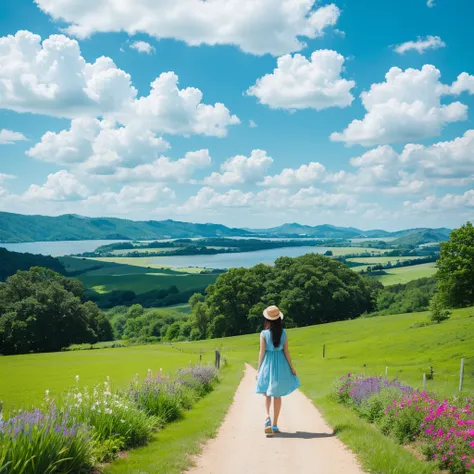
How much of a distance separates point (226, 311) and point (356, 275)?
105 ft

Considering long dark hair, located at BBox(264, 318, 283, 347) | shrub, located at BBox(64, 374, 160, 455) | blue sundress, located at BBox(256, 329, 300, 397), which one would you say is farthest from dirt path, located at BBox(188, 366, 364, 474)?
long dark hair, located at BBox(264, 318, 283, 347)

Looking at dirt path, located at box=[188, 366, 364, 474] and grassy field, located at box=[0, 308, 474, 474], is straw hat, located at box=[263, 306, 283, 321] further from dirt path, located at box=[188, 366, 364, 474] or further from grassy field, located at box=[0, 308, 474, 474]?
grassy field, located at box=[0, 308, 474, 474]

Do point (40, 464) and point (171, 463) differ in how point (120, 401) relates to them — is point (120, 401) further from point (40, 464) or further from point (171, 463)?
point (40, 464)

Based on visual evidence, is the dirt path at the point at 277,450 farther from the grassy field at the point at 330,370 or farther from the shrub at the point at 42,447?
the shrub at the point at 42,447

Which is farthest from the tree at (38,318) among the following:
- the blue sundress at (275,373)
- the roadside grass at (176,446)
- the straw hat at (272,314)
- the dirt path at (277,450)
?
the straw hat at (272,314)

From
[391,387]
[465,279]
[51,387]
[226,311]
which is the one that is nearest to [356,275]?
[226,311]

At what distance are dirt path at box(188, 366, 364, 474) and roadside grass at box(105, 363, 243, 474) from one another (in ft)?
0.91

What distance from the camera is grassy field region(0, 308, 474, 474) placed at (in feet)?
31.8

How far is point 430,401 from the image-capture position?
11.3 m

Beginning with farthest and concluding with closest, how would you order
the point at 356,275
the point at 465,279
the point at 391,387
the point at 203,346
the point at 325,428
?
the point at 356,275
the point at 203,346
the point at 465,279
the point at 391,387
the point at 325,428

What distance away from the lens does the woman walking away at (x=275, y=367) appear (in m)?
11.5

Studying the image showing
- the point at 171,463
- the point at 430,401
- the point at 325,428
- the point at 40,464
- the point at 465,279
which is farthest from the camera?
the point at 465,279

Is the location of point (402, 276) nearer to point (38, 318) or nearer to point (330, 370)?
point (38, 318)

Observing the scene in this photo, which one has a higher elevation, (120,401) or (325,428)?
(120,401)
